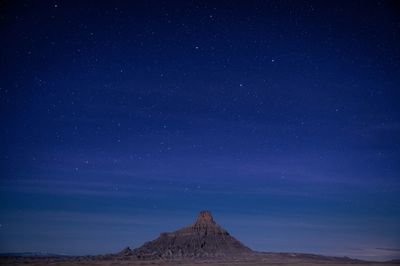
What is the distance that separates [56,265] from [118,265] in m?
17.5

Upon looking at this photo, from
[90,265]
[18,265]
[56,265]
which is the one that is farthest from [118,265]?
[18,265]

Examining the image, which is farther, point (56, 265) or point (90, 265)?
point (90, 265)

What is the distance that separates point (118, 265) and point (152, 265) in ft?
30.2

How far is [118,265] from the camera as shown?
441 ft

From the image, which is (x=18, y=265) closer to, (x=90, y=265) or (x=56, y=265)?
(x=56, y=265)

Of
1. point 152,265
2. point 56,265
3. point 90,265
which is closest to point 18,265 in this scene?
point 56,265

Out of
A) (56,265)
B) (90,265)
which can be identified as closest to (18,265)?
(56,265)

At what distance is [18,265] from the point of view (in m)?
118

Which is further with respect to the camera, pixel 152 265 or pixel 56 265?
pixel 152 265

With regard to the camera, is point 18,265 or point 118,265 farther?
point 118,265

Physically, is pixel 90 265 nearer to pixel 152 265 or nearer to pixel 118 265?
pixel 118 265

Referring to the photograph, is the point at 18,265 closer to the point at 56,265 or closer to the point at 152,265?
the point at 56,265

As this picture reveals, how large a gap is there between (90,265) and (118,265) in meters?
7.60

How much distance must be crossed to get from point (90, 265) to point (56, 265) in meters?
12.4
